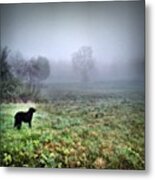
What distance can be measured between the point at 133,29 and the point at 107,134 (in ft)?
1.44

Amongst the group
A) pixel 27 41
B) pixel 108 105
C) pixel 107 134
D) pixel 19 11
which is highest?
pixel 19 11

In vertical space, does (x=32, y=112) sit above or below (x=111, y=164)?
above

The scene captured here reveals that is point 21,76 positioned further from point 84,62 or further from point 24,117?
point 84,62

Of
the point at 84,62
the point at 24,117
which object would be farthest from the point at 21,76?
the point at 84,62

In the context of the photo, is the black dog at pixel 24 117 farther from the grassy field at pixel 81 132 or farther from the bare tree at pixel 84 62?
the bare tree at pixel 84 62

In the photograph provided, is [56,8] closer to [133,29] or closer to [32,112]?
[133,29]

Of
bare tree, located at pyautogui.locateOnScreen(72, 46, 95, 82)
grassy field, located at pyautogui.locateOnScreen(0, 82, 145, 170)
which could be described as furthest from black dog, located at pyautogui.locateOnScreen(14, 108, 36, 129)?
bare tree, located at pyautogui.locateOnScreen(72, 46, 95, 82)

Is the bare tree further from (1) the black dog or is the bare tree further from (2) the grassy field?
(1) the black dog

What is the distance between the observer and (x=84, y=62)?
174 centimetres

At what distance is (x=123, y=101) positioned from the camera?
5.66ft

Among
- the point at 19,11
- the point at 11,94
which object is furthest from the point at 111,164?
the point at 19,11

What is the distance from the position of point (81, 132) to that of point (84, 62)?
0.94ft

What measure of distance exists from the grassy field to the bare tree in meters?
0.07

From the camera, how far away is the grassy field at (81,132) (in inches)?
67.5
